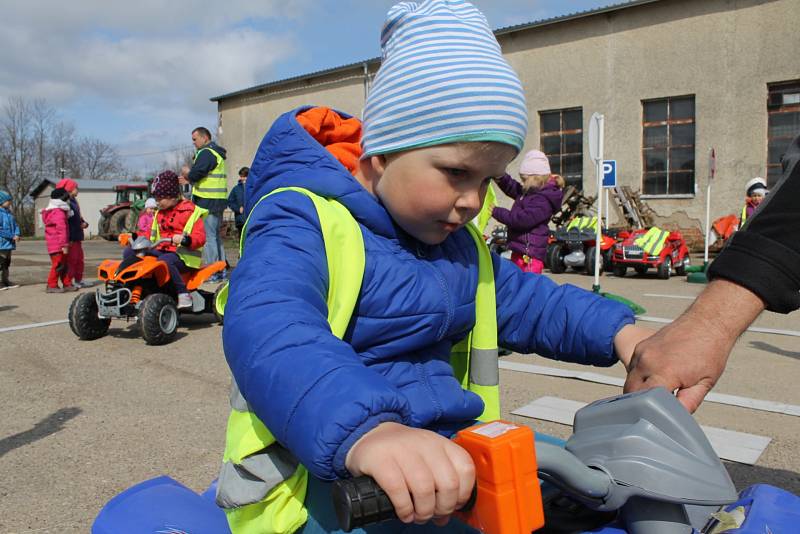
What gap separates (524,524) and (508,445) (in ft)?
0.37

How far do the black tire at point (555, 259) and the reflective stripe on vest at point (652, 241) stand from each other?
1485mm

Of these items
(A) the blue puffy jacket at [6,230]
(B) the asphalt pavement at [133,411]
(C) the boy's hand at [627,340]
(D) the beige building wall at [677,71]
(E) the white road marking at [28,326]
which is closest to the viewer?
(C) the boy's hand at [627,340]

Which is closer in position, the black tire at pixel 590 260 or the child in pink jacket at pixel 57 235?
the child in pink jacket at pixel 57 235

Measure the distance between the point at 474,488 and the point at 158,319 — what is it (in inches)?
240

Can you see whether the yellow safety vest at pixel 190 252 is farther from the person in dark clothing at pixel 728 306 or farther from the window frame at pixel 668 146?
the window frame at pixel 668 146

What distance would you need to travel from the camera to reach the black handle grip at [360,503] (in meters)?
0.89

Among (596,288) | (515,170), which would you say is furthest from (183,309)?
(515,170)

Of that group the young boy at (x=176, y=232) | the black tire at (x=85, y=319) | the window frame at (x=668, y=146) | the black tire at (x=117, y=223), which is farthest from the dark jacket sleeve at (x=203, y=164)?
the black tire at (x=117, y=223)

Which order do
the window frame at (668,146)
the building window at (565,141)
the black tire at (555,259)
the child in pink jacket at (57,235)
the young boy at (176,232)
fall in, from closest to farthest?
the young boy at (176,232), the child in pink jacket at (57,235), the black tire at (555,259), the window frame at (668,146), the building window at (565,141)

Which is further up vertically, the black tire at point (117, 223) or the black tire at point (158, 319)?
the black tire at point (117, 223)

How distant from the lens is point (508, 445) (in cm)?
92

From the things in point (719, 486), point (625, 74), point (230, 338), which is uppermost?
point (625, 74)

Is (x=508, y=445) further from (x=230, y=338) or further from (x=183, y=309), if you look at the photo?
(x=183, y=309)

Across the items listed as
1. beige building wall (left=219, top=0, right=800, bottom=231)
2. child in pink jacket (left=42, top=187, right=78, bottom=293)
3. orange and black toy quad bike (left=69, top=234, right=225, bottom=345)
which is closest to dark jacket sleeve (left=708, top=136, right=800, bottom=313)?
orange and black toy quad bike (left=69, top=234, right=225, bottom=345)
